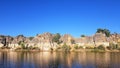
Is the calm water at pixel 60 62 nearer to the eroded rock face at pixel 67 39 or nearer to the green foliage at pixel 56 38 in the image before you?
the eroded rock face at pixel 67 39

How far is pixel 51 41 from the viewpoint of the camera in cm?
17288

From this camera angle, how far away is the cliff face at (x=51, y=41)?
165125mm

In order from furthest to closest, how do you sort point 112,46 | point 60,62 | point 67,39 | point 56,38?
point 56,38 → point 67,39 → point 112,46 → point 60,62

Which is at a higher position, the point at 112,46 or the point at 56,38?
the point at 56,38

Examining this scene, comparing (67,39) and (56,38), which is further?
(56,38)

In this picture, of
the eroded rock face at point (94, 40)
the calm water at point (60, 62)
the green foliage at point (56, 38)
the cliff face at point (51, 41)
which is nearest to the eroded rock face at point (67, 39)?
the cliff face at point (51, 41)

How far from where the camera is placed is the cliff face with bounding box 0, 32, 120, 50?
165 metres

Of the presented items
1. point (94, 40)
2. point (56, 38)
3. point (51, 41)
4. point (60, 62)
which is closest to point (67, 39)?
point (56, 38)

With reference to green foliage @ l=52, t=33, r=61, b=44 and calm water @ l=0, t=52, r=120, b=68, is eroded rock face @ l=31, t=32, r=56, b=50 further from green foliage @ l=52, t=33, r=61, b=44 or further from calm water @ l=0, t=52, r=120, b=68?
calm water @ l=0, t=52, r=120, b=68

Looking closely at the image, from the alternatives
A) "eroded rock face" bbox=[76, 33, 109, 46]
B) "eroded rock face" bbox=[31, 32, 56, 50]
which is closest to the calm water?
"eroded rock face" bbox=[76, 33, 109, 46]

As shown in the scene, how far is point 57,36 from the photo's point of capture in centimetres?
18062

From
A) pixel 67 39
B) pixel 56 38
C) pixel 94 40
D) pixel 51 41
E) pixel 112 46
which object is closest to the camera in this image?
pixel 112 46

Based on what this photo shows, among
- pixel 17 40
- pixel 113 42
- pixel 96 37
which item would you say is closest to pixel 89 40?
pixel 96 37

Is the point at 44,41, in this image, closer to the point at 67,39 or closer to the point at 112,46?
the point at 67,39
